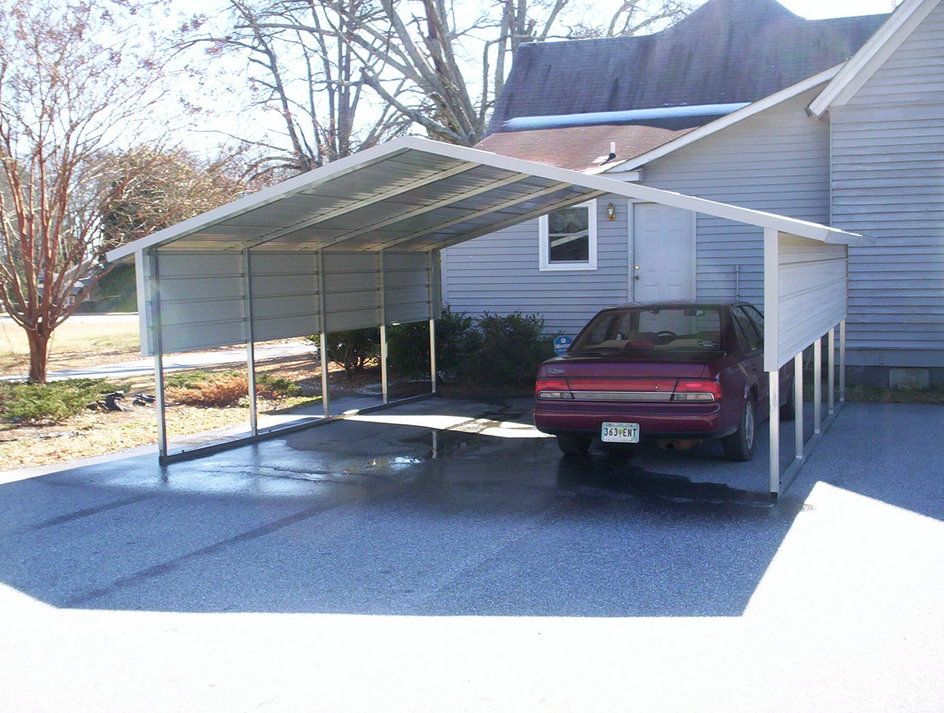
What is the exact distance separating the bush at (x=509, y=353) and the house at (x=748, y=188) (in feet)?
3.83

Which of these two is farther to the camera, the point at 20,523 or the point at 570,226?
the point at 570,226

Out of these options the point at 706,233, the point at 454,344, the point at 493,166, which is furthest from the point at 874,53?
the point at 493,166

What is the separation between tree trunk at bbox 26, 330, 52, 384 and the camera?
14109 millimetres

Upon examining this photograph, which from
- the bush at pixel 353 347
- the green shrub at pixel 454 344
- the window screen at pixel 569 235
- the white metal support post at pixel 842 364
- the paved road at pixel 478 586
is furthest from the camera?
the bush at pixel 353 347

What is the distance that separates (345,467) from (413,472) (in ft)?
2.45

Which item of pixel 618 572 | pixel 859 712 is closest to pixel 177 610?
pixel 618 572

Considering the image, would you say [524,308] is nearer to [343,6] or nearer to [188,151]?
[188,151]

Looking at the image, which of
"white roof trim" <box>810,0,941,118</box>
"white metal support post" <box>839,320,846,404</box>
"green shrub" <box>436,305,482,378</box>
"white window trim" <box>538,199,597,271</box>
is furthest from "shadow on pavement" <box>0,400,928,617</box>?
"white window trim" <box>538,199,597,271</box>

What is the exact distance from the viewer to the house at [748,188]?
1358 centimetres

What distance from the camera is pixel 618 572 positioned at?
597 centimetres

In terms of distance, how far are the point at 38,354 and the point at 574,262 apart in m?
8.44

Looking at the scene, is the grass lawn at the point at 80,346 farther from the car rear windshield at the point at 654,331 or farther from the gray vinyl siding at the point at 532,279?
the car rear windshield at the point at 654,331

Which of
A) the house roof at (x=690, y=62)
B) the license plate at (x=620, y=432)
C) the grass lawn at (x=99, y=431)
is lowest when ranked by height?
the grass lawn at (x=99, y=431)

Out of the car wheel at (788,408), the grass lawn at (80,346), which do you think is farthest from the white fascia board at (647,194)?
the grass lawn at (80,346)
